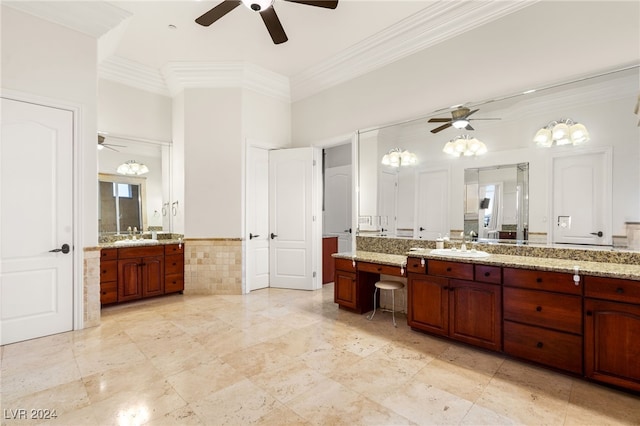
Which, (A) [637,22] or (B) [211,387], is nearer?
(B) [211,387]

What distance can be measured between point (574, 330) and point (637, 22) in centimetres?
263

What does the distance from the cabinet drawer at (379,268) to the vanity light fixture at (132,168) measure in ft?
12.7

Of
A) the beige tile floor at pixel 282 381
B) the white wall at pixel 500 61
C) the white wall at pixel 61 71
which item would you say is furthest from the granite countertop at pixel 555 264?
the white wall at pixel 61 71

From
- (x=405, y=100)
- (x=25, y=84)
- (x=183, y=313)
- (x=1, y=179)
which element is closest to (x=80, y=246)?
(x=1, y=179)

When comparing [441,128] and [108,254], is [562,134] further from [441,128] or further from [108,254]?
[108,254]

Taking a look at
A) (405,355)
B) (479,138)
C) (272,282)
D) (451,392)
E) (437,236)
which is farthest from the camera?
(272,282)

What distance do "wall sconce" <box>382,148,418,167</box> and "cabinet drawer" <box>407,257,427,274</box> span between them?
1287mm

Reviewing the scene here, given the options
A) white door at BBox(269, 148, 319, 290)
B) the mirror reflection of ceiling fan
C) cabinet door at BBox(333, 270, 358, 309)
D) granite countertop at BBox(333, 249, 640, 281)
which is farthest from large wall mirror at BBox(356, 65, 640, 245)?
the mirror reflection of ceiling fan

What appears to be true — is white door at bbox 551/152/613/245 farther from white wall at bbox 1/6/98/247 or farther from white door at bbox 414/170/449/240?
white wall at bbox 1/6/98/247

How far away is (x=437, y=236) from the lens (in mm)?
3666

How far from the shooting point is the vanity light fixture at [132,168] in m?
4.86

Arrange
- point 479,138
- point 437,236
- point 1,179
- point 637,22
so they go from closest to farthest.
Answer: point 637,22 → point 1,179 → point 479,138 → point 437,236

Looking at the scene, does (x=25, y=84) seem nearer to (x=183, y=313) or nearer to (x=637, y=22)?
(x=183, y=313)

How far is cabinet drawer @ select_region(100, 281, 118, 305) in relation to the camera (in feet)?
13.6
